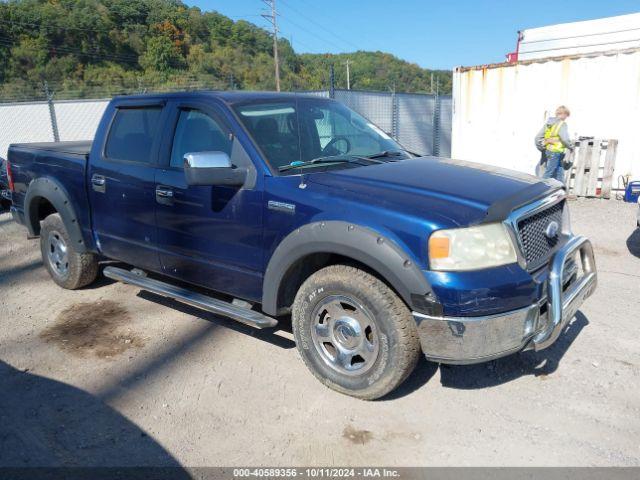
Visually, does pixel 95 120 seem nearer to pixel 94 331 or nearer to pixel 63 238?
pixel 63 238

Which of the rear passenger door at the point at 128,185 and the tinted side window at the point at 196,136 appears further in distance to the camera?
the rear passenger door at the point at 128,185

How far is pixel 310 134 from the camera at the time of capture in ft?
13.5

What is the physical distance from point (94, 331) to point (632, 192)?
902cm

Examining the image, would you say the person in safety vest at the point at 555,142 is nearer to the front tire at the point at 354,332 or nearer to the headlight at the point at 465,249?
the headlight at the point at 465,249

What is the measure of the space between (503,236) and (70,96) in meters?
23.1

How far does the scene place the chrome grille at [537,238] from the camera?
10.2 feet

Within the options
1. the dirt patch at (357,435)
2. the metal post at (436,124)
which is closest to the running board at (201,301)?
the dirt patch at (357,435)

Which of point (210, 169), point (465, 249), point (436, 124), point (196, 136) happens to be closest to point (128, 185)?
point (196, 136)

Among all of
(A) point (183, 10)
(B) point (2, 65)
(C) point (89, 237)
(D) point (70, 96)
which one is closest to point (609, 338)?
(C) point (89, 237)

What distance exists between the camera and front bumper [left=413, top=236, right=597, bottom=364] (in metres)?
2.88

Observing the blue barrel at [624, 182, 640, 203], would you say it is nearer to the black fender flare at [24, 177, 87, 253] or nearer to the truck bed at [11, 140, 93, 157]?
the truck bed at [11, 140, 93, 157]

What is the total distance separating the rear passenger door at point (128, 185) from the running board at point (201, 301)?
0.14 m

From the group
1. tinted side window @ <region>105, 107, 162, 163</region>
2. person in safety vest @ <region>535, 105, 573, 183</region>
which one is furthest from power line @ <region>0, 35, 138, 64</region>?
tinted side window @ <region>105, 107, 162, 163</region>

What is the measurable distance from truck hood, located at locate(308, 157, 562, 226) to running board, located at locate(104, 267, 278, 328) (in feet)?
3.32
